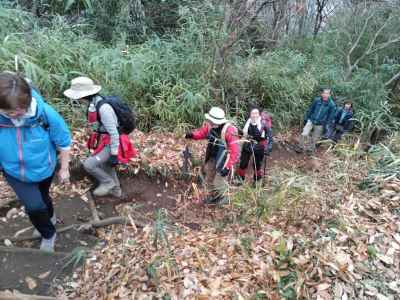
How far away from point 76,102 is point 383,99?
29.6 feet

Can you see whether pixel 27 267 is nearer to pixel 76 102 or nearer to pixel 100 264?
pixel 100 264

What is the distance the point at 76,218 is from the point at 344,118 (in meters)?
6.46

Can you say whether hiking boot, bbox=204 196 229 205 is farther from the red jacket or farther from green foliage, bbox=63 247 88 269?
green foliage, bbox=63 247 88 269

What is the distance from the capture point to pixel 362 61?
11.1 metres

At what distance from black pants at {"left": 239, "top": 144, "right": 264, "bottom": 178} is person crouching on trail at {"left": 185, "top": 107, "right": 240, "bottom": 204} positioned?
0.81 m

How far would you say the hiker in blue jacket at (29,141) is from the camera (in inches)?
80.7

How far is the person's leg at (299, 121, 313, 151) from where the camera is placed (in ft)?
24.8

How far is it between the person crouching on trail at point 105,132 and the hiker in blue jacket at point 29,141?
838 millimetres

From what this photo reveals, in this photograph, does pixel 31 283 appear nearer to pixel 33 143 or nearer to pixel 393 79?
pixel 33 143

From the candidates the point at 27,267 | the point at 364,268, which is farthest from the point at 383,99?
the point at 27,267

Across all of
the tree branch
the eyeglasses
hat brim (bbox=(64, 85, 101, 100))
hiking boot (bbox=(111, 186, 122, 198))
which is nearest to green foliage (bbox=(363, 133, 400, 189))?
hiking boot (bbox=(111, 186, 122, 198))

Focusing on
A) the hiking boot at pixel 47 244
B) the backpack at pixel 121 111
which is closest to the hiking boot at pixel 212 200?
the backpack at pixel 121 111

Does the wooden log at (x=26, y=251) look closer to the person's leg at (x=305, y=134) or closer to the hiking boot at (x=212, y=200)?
the hiking boot at (x=212, y=200)

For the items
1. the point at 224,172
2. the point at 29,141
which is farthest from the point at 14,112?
the point at 224,172
